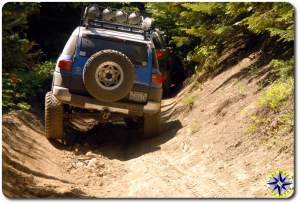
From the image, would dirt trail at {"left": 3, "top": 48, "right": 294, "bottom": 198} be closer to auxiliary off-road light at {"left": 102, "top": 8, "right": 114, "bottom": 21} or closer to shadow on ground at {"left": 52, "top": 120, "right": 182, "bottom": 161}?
shadow on ground at {"left": 52, "top": 120, "right": 182, "bottom": 161}

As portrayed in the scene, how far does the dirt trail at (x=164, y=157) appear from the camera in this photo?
7805 millimetres

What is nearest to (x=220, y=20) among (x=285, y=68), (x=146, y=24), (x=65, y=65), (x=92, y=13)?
(x=146, y=24)

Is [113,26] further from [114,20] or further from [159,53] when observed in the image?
[159,53]

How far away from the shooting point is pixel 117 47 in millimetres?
10703

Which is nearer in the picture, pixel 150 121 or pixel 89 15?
pixel 150 121

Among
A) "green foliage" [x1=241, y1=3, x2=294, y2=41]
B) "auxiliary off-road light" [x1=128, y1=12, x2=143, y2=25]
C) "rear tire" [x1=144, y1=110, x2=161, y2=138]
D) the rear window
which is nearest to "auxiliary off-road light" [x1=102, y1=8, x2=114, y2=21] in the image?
"auxiliary off-road light" [x1=128, y1=12, x2=143, y2=25]

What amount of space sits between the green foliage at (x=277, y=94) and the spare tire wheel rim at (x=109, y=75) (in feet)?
7.61

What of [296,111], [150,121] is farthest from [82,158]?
[296,111]

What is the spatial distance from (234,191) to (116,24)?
4.93 meters

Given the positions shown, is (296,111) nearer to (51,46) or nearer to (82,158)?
(82,158)

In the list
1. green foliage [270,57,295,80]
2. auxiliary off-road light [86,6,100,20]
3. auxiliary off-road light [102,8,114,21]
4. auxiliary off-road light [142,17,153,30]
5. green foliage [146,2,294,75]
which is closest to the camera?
green foliage [270,57,295,80]

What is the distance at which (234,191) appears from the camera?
764 centimetres

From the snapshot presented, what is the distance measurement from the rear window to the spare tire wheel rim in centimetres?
75

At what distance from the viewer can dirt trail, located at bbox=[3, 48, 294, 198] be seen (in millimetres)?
7805
